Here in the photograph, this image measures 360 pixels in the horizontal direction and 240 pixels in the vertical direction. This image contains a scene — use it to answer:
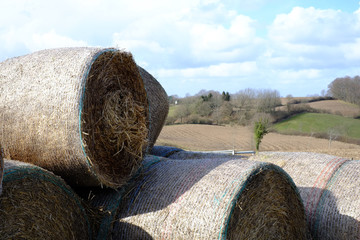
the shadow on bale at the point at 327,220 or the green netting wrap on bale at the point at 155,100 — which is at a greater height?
the green netting wrap on bale at the point at 155,100

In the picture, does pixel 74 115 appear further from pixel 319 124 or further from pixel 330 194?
pixel 319 124

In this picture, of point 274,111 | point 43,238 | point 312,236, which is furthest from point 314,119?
point 43,238

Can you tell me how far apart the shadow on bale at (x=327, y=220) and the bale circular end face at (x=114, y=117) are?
7.61 feet

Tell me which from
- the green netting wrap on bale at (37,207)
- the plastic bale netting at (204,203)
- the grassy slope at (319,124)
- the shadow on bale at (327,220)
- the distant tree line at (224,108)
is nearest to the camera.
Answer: the green netting wrap on bale at (37,207)

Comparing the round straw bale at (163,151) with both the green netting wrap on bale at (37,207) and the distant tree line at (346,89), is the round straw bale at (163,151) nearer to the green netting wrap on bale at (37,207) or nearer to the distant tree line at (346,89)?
the green netting wrap on bale at (37,207)

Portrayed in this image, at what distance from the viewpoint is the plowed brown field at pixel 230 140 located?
25188 mm

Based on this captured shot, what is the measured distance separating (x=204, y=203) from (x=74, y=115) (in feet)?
4.81

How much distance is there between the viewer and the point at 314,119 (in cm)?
3869

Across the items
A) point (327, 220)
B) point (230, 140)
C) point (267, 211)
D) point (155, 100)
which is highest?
point (155, 100)

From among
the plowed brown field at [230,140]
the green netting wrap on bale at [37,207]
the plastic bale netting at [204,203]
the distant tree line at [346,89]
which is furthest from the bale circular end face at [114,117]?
the distant tree line at [346,89]

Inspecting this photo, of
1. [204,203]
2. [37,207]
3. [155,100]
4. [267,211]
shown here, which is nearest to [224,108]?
[155,100]

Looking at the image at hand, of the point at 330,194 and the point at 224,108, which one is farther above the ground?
the point at 224,108

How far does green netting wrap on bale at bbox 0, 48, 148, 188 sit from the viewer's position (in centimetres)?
353

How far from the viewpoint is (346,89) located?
1829 inches
